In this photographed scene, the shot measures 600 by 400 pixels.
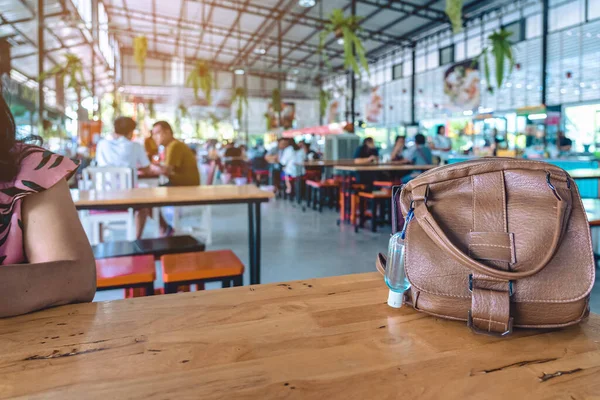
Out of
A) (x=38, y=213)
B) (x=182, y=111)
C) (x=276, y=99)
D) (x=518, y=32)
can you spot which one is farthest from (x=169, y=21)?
(x=38, y=213)

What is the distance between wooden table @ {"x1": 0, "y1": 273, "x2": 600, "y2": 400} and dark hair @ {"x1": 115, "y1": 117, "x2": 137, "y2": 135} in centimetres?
401

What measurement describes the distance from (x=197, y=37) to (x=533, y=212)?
19801mm

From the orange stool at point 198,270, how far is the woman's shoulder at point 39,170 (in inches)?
38.8

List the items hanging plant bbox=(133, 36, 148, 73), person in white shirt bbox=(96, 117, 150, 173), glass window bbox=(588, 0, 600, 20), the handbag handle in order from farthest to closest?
glass window bbox=(588, 0, 600, 20) → hanging plant bbox=(133, 36, 148, 73) → person in white shirt bbox=(96, 117, 150, 173) → the handbag handle

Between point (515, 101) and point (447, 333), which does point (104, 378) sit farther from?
point (515, 101)

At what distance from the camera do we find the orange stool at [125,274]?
194 cm

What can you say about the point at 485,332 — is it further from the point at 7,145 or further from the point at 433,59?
the point at 433,59

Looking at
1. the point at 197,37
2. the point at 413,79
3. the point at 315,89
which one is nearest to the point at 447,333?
the point at 413,79

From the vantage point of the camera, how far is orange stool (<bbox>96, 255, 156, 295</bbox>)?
1.94 meters

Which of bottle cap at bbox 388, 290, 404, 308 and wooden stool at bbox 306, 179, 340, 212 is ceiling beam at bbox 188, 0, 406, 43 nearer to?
wooden stool at bbox 306, 179, 340, 212

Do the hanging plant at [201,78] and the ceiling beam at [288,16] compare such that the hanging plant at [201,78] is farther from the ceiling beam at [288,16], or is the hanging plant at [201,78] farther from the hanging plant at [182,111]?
the hanging plant at [182,111]

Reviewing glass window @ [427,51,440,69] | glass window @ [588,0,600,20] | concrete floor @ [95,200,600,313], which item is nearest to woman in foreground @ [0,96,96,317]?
concrete floor @ [95,200,600,313]

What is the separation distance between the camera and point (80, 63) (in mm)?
7871

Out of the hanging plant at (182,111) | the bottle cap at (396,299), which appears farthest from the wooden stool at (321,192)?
the hanging plant at (182,111)
